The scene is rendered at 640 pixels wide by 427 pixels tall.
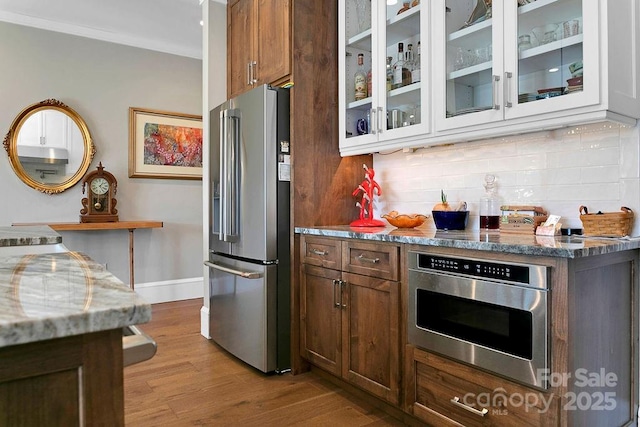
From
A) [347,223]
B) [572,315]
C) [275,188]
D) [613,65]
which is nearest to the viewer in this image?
[572,315]

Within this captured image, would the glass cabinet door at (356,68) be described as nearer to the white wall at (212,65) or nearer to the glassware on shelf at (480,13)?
the glassware on shelf at (480,13)

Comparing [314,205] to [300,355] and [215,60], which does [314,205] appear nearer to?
[300,355]

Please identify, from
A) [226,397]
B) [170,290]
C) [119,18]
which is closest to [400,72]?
[226,397]

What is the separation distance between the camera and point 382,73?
2533 millimetres

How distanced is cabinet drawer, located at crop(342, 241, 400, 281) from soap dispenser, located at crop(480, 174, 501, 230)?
57 centimetres

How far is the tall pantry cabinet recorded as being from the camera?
2.71m

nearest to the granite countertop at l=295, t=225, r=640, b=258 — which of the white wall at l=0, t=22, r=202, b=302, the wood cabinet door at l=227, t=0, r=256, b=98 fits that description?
the wood cabinet door at l=227, t=0, r=256, b=98

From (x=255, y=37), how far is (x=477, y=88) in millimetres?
1682

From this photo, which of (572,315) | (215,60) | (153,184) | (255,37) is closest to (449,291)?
(572,315)

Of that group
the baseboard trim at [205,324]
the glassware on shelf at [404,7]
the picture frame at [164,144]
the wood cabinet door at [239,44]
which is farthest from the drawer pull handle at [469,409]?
the picture frame at [164,144]

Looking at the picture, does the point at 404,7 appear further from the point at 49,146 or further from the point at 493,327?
the point at 49,146

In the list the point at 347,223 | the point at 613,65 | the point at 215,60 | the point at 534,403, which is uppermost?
the point at 215,60

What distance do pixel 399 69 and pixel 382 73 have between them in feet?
0.35

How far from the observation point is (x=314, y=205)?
9.16ft
